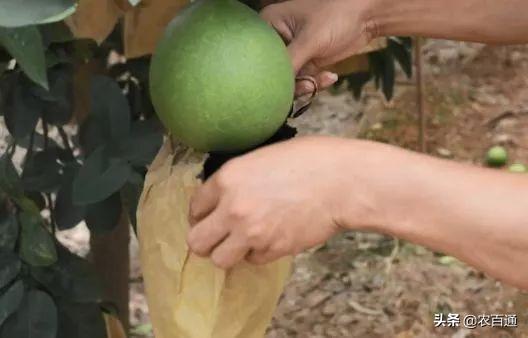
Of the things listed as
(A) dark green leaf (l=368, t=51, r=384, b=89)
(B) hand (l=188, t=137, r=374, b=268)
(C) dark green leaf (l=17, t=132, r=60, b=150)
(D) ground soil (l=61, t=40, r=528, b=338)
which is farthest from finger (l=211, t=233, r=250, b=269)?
(D) ground soil (l=61, t=40, r=528, b=338)

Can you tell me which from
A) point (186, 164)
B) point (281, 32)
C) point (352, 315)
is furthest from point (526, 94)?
point (186, 164)

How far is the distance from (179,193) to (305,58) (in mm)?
235

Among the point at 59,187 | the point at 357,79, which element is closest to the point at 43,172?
the point at 59,187

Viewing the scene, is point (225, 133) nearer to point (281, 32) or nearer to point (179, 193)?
point (179, 193)

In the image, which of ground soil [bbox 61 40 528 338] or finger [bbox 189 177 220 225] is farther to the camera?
ground soil [bbox 61 40 528 338]

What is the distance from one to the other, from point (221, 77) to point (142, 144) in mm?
342

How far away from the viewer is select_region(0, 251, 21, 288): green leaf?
1.02 metres

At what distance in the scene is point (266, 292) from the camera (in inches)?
33.0

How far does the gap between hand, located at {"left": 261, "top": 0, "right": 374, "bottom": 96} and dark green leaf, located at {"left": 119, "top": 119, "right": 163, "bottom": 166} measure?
18 centimetres

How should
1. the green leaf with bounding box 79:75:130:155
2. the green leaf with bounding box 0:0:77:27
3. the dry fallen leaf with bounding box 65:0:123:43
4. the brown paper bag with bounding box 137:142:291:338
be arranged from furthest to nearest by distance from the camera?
the green leaf with bounding box 79:75:130:155 → the dry fallen leaf with bounding box 65:0:123:43 → the brown paper bag with bounding box 137:142:291:338 → the green leaf with bounding box 0:0:77:27

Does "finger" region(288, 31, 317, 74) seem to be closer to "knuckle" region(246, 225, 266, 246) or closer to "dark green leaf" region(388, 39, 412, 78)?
"knuckle" region(246, 225, 266, 246)

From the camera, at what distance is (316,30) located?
0.97 meters

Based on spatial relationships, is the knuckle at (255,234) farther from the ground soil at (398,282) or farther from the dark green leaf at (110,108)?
the ground soil at (398,282)

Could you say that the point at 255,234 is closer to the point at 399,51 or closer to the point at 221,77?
the point at 221,77
